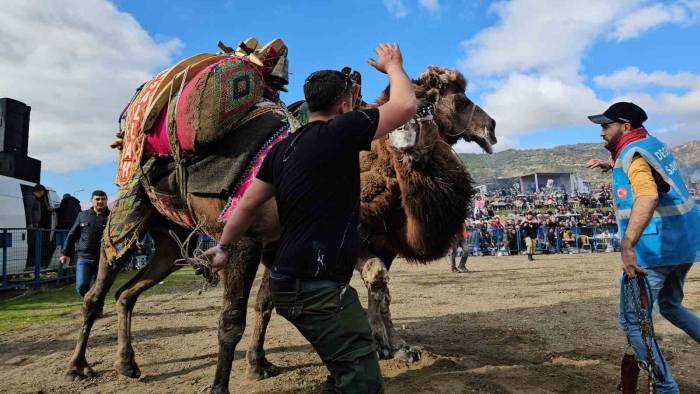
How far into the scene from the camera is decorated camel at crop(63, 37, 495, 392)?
3.56 m

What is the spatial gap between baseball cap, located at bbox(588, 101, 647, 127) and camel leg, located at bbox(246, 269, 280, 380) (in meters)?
3.04

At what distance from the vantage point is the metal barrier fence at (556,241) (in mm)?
26844

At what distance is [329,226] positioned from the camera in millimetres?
2182

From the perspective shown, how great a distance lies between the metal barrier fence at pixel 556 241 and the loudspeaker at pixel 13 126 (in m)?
21.5

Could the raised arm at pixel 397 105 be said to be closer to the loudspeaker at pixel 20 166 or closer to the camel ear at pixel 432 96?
the camel ear at pixel 432 96

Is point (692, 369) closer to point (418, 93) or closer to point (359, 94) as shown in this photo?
point (418, 93)

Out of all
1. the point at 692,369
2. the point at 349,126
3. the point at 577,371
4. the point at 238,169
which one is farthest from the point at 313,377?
the point at 692,369

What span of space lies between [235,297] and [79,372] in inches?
92.8

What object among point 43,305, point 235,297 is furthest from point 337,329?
point 43,305

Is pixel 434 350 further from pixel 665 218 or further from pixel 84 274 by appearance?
pixel 84 274

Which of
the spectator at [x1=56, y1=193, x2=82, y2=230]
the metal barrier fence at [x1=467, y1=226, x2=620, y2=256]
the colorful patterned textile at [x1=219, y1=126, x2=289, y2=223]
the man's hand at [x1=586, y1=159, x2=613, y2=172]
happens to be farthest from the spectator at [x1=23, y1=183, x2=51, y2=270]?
the metal barrier fence at [x1=467, y1=226, x2=620, y2=256]

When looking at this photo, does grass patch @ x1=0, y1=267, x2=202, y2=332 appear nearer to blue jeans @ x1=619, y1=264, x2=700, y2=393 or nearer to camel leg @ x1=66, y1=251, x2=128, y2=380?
A: camel leg @ x1=66, y1=251, x2=128, y2=380

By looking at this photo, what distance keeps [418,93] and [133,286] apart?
12.2 feet

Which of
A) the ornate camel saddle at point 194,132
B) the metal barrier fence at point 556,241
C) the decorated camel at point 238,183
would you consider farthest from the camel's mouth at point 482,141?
the metal barrier fence at point 556,241
